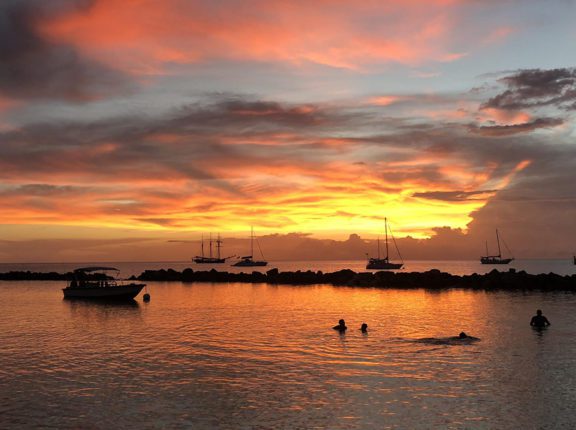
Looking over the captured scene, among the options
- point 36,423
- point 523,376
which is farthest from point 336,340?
point 36,423

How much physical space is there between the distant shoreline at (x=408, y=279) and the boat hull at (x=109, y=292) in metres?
40.0

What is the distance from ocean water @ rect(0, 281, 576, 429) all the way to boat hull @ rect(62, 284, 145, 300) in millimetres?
15385

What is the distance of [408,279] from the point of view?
9019 cm

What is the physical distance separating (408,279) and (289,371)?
66.9 metres

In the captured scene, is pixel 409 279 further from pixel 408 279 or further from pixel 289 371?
pixel 289 371

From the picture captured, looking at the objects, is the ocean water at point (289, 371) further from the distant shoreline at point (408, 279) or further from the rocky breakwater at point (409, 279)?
the rocky breakwater at point (409, 279)

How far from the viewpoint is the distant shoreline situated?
7944 centimetres

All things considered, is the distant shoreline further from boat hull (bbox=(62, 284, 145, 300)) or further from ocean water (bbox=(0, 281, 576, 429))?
boat hull (bbox=(62, 284, 145, 300))

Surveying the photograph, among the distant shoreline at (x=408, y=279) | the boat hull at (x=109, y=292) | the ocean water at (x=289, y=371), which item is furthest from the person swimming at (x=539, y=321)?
the boat hull at (x=109, y=292)

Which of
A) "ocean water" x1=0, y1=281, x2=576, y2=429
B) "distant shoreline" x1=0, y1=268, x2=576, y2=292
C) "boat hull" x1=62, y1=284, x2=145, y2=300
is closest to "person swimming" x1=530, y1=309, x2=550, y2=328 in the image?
"ocean water" x1=0, y1=281, x2=576, y2=429

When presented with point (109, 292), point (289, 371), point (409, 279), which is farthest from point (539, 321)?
point (109, 292)

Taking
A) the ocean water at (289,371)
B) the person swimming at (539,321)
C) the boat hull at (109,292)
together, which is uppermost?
the boat hull at (109,292)

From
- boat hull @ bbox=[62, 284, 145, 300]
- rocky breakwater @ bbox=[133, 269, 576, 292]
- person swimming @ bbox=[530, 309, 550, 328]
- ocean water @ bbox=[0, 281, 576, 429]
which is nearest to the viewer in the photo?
ocean water @ bbox=[0, 281, 576, 429]

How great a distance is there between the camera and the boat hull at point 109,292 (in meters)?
67.8
